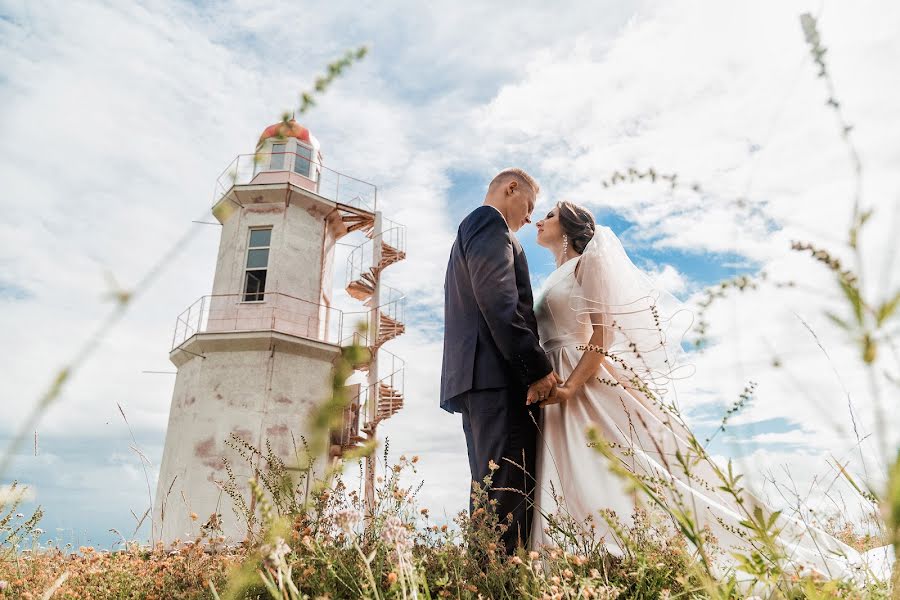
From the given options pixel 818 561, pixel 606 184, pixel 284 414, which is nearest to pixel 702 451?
pixel 606 184

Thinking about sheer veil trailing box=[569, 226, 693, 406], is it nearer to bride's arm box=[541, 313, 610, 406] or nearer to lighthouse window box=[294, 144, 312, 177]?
bride's arm box=[541, 313, 610, 406]

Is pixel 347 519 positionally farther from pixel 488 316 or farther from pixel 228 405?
pixel 228 405

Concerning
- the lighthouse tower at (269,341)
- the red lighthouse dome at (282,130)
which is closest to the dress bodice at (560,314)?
the red lighthouse dome at (282,130)

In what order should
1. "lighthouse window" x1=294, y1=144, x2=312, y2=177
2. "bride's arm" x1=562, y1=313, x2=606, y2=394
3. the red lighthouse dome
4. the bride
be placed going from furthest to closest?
"lighthouse window" x1=294, y1=144, x2=312, y2=177
"bride's arm" x1=562, y1=313, x2=606, y2=394
the bride
the red lighthouse dome

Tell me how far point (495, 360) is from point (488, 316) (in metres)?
0.25

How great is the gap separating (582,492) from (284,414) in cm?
1077

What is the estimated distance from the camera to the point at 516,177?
152 inches

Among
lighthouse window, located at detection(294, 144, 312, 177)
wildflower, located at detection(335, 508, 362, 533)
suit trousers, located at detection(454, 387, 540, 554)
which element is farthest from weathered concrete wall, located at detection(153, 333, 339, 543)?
wildflower, located at detection(335, 508, 362, 533)

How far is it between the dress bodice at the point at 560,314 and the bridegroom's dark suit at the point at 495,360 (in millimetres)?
114

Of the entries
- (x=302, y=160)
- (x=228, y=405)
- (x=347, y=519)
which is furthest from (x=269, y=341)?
(x=347, y=519)

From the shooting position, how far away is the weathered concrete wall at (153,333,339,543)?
1191 cm

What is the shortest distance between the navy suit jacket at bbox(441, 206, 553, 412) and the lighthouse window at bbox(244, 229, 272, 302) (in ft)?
Result: 39.2

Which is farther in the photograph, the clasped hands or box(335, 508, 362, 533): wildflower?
the clasped hands

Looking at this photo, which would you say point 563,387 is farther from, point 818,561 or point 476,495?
point 818,561
